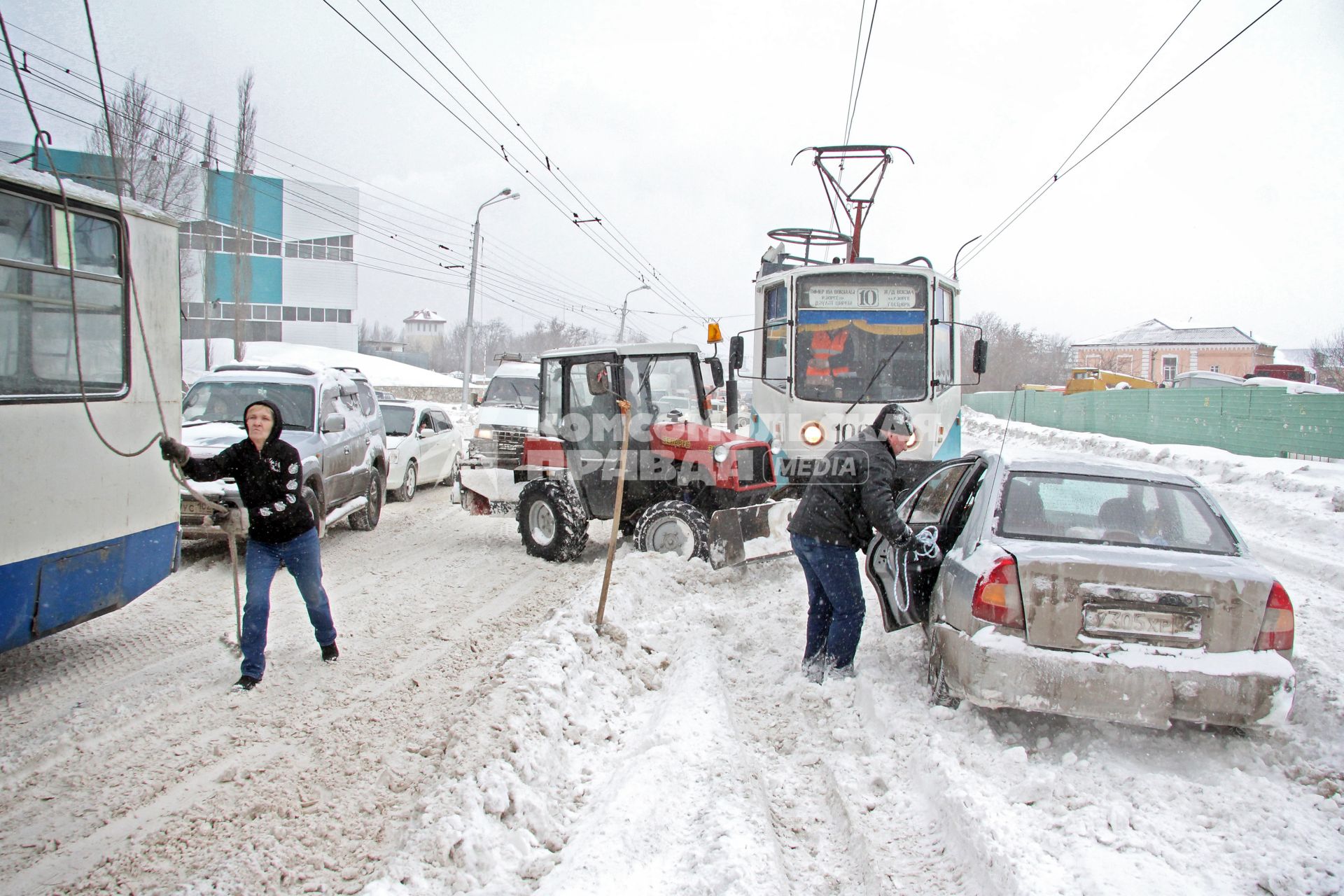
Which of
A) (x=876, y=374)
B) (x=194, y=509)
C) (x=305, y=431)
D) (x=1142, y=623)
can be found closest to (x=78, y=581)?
(x=194, y=509)

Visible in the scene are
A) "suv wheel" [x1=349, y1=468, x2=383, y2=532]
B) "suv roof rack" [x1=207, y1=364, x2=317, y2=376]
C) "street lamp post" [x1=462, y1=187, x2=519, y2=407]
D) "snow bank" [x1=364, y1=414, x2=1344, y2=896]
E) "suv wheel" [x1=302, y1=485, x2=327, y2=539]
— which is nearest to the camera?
"snow bank" [x1=364, y1=414, x2=1344, y2=896]

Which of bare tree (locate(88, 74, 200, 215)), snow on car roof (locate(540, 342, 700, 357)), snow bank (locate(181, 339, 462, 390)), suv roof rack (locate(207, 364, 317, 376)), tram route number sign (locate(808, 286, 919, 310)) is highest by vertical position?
bare tree (locate(88, 74, 200, 215))

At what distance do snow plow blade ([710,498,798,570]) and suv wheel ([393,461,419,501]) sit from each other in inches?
288

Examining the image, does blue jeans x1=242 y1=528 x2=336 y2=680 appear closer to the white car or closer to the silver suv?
the silver suv

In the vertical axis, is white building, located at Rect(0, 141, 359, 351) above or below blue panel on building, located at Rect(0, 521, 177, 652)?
above

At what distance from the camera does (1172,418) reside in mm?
21422

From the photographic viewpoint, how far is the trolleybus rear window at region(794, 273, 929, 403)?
9367 millimetres

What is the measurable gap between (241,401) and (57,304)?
4.85m

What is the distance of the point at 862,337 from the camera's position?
31.1ft

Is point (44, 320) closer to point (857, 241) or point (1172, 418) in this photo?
point (857, 241)

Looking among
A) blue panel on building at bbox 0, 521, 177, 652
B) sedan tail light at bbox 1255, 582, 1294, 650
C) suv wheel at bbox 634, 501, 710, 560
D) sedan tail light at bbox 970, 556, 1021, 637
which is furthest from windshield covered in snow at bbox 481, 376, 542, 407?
sedan tail light at bbox 1255, 582, 1294, 650

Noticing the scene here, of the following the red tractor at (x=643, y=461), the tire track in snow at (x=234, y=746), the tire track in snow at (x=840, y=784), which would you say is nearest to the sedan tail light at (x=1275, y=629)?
the tire track in snow at (x=840, y=784)

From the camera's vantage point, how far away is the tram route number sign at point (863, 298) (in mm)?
9352

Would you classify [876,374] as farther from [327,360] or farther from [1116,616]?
[327,360]
